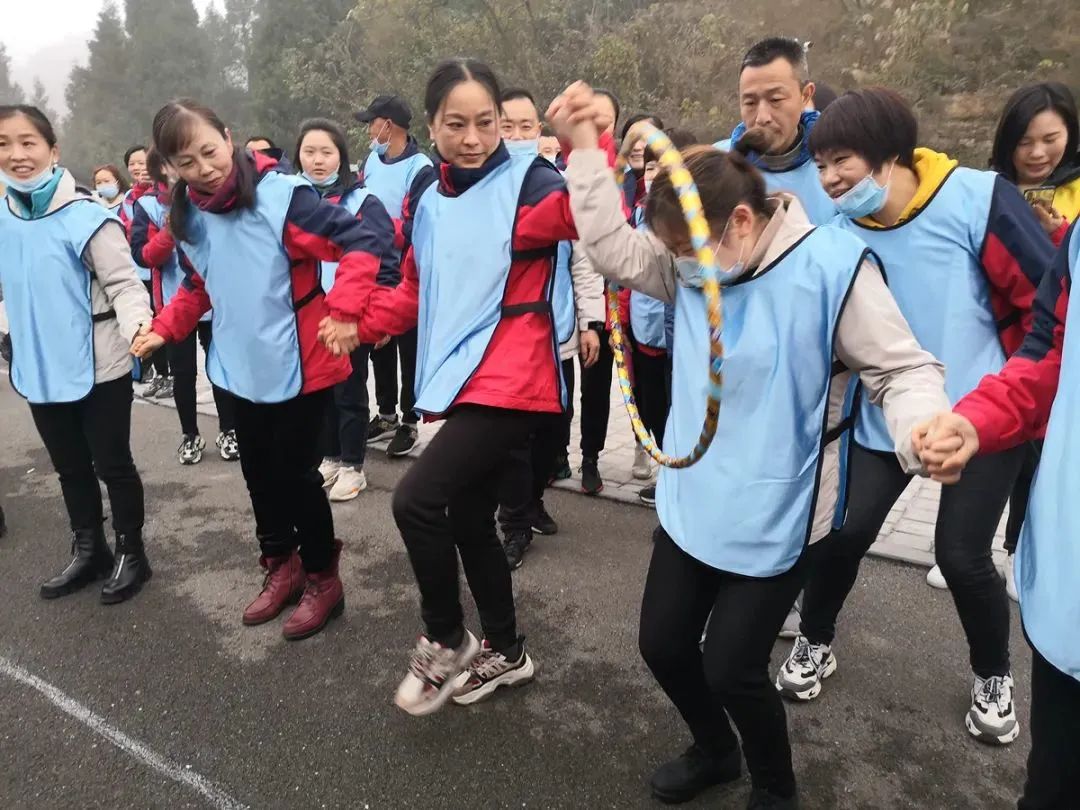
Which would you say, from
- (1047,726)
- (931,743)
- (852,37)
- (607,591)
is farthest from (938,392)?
(852,37)

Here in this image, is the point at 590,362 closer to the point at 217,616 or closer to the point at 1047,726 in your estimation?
the point at 217,616

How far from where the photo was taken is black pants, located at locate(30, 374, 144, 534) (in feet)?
12.3

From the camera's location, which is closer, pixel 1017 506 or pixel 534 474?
pixel 1017 506

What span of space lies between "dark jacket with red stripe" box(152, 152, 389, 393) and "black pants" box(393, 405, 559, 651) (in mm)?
674

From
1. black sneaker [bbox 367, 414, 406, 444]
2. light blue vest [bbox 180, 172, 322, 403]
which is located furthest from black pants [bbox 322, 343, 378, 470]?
light blue vest [bbox 180, 172, 322, 403]

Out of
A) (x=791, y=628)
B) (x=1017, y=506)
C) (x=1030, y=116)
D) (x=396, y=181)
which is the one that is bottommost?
(x=791, y=628)

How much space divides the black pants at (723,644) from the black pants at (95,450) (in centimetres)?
278

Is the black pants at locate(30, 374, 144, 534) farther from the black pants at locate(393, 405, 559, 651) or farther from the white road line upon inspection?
the black pants at locate(393, 405, 559, 651)

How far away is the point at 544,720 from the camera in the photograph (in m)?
2.95

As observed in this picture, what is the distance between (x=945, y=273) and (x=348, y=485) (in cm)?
389

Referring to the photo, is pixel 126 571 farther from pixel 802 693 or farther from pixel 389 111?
pixel 389 111

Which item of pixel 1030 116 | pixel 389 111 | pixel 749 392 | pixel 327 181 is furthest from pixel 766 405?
pixel 389 111

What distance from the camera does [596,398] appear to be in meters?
5.04

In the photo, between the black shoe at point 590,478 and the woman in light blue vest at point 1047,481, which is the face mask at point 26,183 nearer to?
the black shoe at point 590,478
